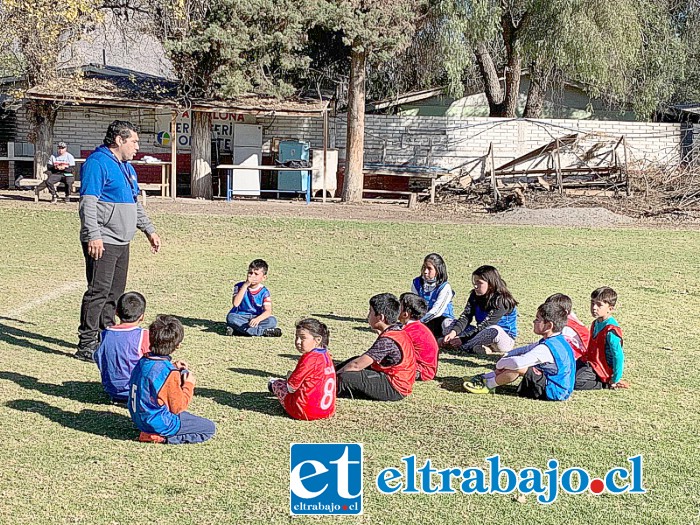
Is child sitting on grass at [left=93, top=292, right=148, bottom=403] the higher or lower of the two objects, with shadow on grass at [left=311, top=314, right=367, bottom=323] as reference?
higher

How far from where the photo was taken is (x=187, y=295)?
10.4 metres

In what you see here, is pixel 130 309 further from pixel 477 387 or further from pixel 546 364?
pixel 546 364

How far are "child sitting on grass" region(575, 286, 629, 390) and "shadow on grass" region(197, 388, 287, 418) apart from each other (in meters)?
2.27

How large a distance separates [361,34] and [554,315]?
618 inches

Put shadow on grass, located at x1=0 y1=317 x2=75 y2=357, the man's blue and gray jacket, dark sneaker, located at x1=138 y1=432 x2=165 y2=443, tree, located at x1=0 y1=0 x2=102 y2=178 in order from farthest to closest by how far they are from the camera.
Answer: tree, located at x1=0 y1=0 x2=102 y2=178 → shadow on grass, located at x1=0 y1=317 x2=75 y2=357 → the man's blue and gray jacket → dark sneaker, located at x1=138 y1=432 x2=165 y2=443

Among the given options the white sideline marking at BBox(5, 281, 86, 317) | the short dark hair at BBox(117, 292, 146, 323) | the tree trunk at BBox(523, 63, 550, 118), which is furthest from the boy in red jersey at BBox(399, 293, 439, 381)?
the tree trunk at BBox(523, 63, 550, 118)

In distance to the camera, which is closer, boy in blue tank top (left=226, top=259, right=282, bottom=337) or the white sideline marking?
boy in blue tank top (left=226, top=259, right=282, bottom=337)

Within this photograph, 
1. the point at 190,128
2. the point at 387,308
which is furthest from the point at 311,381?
the point at 190,128

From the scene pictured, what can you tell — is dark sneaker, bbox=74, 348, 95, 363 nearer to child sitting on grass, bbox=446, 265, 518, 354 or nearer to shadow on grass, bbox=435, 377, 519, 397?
shadow on grass, bbox=435, 377, 519, 397

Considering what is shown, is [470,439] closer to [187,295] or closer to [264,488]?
[264,488]

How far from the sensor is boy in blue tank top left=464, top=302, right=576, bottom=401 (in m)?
6.27

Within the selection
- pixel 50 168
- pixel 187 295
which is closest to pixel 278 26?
pixel 50 168

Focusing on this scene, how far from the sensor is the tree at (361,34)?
2092 centimetres

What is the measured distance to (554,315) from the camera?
6246mm
